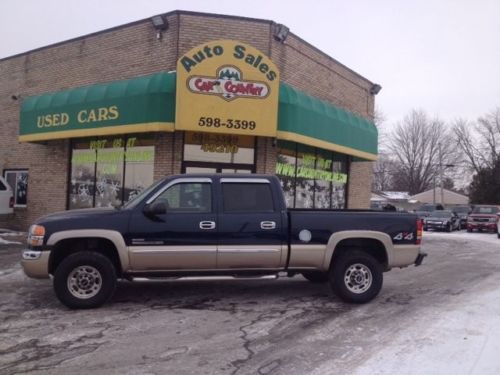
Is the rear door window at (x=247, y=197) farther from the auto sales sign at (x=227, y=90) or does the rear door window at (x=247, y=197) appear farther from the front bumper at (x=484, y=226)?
the front bumper at (x=484, y=226)

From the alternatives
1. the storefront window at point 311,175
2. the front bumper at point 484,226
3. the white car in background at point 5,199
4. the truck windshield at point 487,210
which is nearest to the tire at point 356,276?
the storefront window at point 311,175

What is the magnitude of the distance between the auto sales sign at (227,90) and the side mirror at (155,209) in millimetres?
5657

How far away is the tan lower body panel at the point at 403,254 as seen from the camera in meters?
7.48

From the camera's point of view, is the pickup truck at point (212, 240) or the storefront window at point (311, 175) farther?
the storefront window at point (311, 175)

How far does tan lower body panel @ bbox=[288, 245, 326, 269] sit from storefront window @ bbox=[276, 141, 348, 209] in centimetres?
717

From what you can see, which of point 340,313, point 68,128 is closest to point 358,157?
point 68,128

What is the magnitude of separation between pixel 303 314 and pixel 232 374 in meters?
2.41

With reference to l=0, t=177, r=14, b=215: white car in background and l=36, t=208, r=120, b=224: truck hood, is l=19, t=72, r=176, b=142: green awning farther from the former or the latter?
l=36, t=208, r=120, b=224: truck hood

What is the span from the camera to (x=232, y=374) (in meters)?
4.46

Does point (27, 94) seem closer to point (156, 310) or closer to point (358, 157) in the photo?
point (358, 157)

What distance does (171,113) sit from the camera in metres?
12.4

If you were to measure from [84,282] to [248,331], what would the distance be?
245 cm

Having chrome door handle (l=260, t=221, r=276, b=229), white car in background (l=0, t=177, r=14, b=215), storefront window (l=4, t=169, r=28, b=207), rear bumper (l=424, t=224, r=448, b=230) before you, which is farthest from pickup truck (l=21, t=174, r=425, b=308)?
rear bumper (l=424, t=224, r=448, b=230)

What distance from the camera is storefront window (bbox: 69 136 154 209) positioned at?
13859 millimetres
